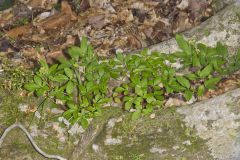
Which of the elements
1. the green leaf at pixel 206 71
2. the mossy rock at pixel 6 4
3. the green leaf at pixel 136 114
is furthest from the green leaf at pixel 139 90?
the mossy rock at pixel 6 4

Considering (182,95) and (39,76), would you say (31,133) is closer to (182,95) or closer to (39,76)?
(39,76)

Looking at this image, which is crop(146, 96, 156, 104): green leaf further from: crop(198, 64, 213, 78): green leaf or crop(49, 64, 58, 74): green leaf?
crop(49, 64, 58, 74): green leaf

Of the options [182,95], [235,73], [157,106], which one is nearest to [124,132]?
[157,106]

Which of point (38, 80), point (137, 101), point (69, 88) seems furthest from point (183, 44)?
point (38, 80)

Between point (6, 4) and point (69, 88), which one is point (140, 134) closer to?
point (69, 88)

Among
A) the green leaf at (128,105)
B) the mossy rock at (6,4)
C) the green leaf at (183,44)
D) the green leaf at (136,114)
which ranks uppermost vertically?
the green leaf at (183,44)

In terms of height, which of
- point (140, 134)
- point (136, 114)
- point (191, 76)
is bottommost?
point (140, 134)

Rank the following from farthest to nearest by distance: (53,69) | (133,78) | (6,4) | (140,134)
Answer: (6,4)
(53,69)
(133,78)
(140,134)

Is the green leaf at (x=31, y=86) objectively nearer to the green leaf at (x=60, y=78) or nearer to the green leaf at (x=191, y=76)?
the green leaf at (x=60, y=78)
